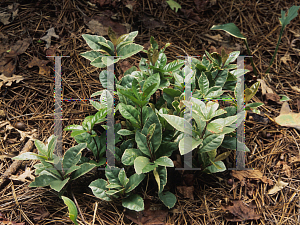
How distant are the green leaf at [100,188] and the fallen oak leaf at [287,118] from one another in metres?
1.41

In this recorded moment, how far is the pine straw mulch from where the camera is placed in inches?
59.2

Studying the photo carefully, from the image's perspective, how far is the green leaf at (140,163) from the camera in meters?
1.31

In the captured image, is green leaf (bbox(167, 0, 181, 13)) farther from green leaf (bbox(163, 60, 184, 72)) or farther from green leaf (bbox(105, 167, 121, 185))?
green leaf (bbox(105, 167, 121, 185))

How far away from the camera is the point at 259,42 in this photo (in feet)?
8.19

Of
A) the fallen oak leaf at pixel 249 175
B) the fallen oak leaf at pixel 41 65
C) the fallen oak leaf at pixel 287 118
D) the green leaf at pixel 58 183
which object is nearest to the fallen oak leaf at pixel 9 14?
the fallen oak leaf at pixel 41 65

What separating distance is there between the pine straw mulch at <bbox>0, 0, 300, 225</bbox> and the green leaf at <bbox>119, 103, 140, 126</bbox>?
1.65 ft

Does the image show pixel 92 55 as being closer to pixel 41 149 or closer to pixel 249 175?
pixel 41 149

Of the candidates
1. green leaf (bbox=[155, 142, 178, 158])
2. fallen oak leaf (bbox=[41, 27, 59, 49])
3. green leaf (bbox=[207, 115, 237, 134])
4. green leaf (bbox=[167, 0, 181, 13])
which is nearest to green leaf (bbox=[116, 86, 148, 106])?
green leaf (bbox=[155, 142, 178, 158])

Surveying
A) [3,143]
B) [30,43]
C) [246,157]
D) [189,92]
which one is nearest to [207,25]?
[189,92]

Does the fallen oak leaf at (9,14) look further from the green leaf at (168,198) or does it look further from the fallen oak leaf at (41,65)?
the green leaf at (168,198)

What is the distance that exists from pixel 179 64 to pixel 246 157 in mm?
818

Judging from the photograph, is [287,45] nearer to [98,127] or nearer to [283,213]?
[283,213]

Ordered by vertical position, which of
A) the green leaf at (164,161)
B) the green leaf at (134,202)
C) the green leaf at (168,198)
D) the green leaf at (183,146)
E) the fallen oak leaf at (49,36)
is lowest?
the green leaf at (168,198)

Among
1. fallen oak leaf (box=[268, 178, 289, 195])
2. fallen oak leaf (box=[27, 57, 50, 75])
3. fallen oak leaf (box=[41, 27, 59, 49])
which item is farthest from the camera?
fallen oak leaf (box=[41, 27, 59, 49])
